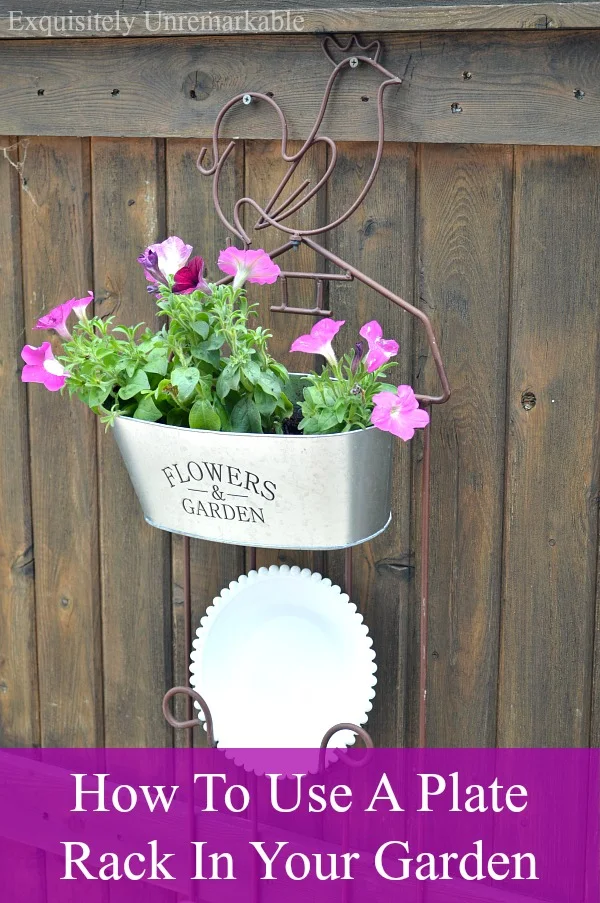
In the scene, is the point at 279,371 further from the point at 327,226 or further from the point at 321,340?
the point at 327,226

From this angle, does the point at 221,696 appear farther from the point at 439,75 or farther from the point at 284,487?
the point at 439,75

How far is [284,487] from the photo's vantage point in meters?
1.21

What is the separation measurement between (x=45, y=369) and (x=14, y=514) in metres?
0.45

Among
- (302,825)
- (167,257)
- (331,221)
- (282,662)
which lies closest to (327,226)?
(331,221)

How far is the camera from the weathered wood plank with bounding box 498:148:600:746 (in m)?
1.27

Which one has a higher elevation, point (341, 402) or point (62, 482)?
point (341, 402)

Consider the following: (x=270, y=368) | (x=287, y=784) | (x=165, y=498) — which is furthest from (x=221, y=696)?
(x=270, y=368)

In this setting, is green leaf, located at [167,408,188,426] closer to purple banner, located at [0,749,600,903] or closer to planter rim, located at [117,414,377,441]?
planter rim, located at [117,414,377,441]

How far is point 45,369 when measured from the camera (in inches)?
50.1

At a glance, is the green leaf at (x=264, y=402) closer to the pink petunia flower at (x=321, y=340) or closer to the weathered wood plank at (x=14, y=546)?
the pink petunia flower at (x=321, y=340)

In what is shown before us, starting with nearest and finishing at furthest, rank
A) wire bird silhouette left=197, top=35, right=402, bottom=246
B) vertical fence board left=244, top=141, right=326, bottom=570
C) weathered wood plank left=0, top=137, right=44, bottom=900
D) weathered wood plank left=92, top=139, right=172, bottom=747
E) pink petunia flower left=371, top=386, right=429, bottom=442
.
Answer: pink petunia flower left=371, top=386, right=429, bottom=442
wire bird silhouette left=197, top=35, right=402, bottom=246
vertical fence board left=244, top=141, right=326, bottom=570
weathered wood plank left=92, top=139, right=172, bottom=747
weathered wood plank left=0, top=137, right=44, bottom=900

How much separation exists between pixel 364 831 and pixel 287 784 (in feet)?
0.38

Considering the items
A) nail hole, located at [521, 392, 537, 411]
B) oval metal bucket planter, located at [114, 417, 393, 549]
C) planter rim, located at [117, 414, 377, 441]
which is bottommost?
oval metal bucket planter, located at [114, 417, 393, 549]

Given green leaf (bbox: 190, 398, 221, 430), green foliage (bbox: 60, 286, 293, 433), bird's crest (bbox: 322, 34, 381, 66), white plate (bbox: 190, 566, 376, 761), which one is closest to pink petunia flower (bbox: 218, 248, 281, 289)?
green foliage (bbox: 60, 286, 293, 433)
